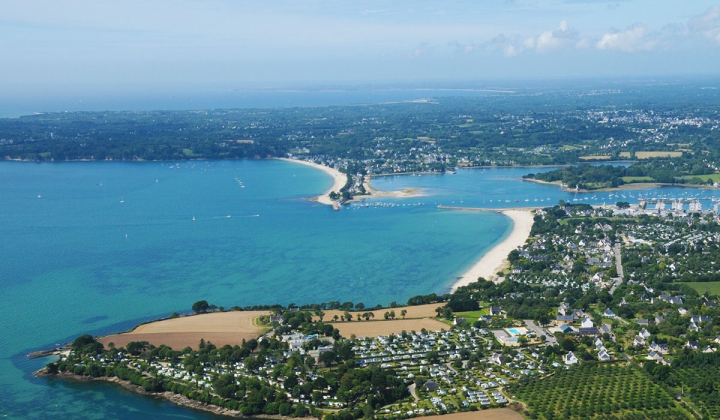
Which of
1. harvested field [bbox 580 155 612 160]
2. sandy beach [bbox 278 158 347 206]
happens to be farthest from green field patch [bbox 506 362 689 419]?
harvested field [bbox 580 155 612 160]

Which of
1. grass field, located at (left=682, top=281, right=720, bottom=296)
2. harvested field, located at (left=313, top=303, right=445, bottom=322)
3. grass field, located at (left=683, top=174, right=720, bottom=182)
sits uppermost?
harvested field, located at (left=313, top=303, right=445, bottom=322)

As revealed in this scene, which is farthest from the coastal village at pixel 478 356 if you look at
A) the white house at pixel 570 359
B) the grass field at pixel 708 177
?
the grass field at pixel 708 177

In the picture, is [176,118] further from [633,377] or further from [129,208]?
[633,377]

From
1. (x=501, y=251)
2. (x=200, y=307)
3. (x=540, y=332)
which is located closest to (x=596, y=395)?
(x=540, y=332)

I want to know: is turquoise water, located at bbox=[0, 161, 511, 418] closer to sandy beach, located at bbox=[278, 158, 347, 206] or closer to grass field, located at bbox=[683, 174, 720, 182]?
sandy beach, located at bbox=[278, 158, 347, 206]

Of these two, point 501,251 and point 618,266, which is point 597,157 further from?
point 618,266

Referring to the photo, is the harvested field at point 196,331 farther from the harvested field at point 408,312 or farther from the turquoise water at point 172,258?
the harvested field at point 408,312

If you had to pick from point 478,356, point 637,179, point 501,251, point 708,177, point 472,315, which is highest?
point 478,356
